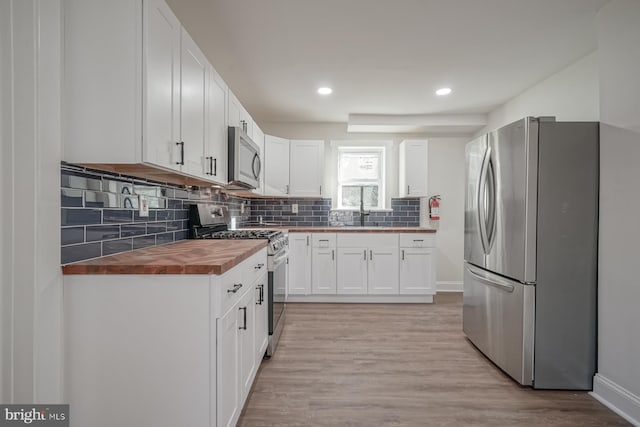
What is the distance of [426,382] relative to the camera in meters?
1.97

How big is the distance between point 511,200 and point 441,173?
246 centimetres

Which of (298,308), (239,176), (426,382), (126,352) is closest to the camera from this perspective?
(126,352)

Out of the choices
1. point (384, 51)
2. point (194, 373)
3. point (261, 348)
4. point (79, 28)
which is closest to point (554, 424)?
point (261, 348)

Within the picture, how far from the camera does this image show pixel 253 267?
72.7 inches

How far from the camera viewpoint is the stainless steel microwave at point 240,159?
2361 mm

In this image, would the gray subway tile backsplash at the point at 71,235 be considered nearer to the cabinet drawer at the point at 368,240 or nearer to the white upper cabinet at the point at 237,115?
the white upper cabinet at the point at 237,115

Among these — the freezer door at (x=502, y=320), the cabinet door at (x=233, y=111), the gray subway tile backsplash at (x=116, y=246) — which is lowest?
the freezer door at (x=502, y=320)

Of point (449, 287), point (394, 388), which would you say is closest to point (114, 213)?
point (394, 388)

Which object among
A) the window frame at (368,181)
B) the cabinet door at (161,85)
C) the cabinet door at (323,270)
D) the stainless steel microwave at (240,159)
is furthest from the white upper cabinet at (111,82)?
the window frame at (368,181)

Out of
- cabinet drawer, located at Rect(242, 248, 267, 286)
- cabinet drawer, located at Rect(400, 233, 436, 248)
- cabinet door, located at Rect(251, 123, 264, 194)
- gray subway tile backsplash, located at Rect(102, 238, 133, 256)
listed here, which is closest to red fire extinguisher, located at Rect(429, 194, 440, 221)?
cabinet drawer, located at Rect(400, 233, 436, 248)

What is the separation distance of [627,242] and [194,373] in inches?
94.2

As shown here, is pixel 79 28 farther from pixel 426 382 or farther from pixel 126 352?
pixel 426 382

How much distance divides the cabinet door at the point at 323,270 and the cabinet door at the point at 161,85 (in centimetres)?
243

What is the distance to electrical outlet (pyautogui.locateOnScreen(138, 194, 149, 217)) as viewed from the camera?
1.75m
